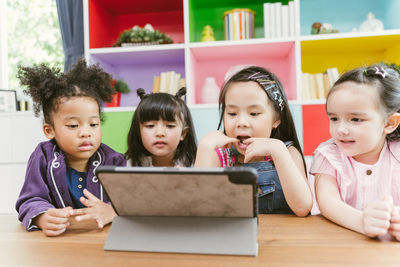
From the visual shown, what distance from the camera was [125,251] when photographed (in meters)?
0.57

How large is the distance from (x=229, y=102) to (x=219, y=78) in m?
1.98

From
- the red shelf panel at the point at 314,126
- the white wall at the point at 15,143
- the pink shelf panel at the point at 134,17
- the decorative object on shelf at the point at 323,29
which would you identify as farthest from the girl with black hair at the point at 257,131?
the white wall at the point at 15,143

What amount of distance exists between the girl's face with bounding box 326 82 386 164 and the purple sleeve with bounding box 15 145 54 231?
819 millimetres

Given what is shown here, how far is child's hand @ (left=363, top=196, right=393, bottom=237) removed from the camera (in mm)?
622

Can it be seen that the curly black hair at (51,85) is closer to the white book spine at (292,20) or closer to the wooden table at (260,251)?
the wooden table at (260,251)

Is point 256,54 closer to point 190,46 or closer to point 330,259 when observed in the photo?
point 190,46

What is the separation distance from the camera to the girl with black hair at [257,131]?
3.41 ft

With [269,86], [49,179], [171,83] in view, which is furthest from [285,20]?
[49,179]

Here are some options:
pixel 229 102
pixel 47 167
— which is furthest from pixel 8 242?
pixel 229 102

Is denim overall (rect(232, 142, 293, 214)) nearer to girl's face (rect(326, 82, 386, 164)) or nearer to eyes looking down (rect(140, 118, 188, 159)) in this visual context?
girl's face (rect(326, 82, 386, 164))

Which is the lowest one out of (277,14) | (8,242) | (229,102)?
(8,242)

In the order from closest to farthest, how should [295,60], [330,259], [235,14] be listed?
[330,259], [295,60], [235,14]

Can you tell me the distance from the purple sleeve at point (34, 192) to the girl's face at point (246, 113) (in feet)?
1.96

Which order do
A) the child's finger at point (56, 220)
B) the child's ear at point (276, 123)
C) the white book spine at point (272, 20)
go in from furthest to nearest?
the white book spine at point (272, 20), the child's ear at point (276, 123), the child's finger at point (56, 220)
